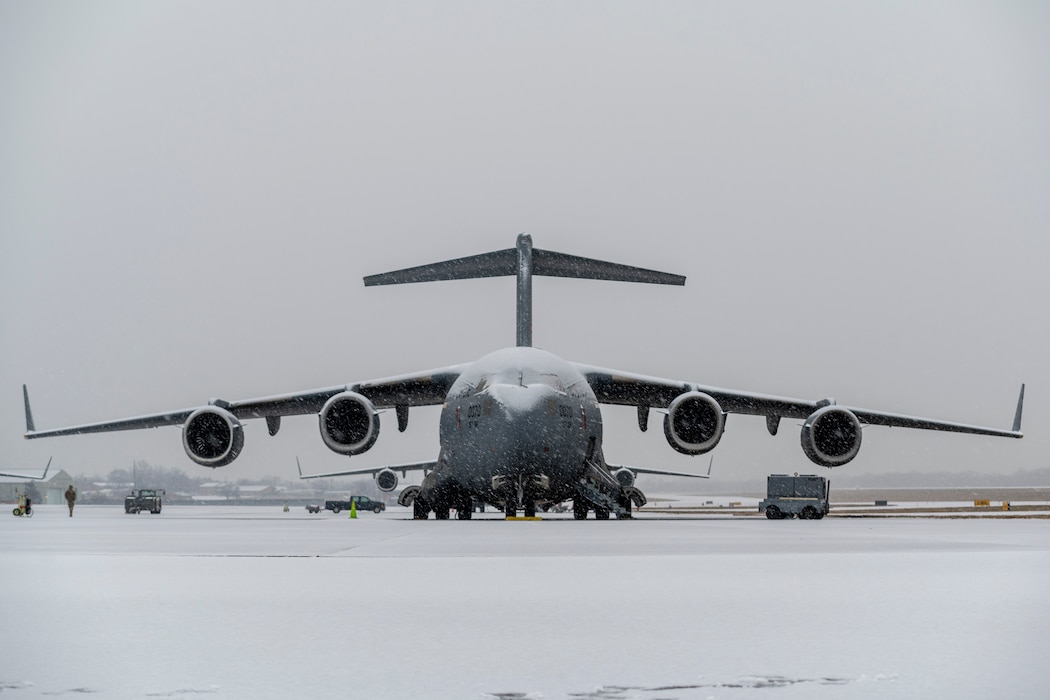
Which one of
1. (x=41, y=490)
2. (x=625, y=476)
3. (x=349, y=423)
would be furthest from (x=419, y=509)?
(x=41, y=490)

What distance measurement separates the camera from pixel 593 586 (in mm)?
7984

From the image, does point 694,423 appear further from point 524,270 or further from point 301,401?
point 301,401

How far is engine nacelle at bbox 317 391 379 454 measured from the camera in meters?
23.2

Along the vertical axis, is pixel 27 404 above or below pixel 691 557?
above

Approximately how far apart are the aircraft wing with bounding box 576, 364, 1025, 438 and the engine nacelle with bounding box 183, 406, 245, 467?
769cm

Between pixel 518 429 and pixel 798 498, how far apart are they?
1207 centimetres

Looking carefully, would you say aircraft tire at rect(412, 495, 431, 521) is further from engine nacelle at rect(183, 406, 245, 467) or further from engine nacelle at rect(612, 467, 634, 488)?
engine nacelle at rect(612, 467, 634, 488)

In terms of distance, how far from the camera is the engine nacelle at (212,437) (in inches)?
941

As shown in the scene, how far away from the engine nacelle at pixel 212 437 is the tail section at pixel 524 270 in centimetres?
465

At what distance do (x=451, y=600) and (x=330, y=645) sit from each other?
1941 mm

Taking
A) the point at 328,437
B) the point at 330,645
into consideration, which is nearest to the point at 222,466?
the point at 328,437

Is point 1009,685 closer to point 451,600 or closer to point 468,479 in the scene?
point 451,600

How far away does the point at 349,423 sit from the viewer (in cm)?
2352

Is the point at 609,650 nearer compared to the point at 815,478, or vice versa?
the point at 609,650
